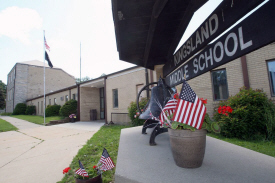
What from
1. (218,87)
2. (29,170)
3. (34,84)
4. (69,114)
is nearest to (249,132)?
(218,87)

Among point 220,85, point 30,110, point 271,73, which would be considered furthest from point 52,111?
point 271,73

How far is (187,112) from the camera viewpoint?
170cm

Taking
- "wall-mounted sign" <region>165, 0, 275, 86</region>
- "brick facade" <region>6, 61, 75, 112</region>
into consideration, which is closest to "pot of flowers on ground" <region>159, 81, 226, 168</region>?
"wall-mounted sign" <region>165, 0, 275, 86</region>

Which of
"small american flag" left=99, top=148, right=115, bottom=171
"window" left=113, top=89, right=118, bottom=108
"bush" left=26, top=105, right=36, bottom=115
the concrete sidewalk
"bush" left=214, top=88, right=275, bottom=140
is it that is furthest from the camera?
"bush" left=26, top=105, right=36, bottom=115

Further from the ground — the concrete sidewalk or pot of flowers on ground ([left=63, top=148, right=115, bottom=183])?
the concrete sidewalk

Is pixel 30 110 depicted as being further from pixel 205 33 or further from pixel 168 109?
pixel 205 33

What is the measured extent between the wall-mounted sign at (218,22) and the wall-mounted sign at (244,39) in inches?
3.5

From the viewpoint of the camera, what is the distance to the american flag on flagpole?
1683 mm

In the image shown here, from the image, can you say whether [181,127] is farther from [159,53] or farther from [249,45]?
[159,53]

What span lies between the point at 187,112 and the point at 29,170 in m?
3.84

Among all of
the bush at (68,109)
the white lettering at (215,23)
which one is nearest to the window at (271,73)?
the white lettering at (215,23)

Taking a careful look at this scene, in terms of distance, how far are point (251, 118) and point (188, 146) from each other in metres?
4.42

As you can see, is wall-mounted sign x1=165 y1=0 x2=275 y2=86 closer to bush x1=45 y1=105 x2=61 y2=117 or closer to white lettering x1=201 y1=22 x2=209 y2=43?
white lettering x1=201 y1=22 x2=209 y2=43

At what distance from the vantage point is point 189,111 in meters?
1.70
